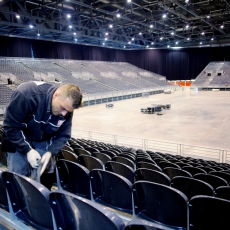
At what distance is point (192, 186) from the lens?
9.92 feet

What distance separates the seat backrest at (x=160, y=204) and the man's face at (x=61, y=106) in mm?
1135

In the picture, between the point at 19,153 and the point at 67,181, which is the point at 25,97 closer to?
the point at 19,153

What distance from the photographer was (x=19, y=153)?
2.66 meters

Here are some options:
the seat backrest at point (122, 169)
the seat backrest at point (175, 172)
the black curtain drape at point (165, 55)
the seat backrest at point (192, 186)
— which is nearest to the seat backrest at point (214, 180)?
the seat backrest at point (175, 172)

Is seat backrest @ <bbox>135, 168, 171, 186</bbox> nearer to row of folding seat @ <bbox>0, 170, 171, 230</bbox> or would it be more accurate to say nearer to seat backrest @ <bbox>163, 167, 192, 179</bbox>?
seat backrest @ <bbox>163, 167, 192, 179</bbox>

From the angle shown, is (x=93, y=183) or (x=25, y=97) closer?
(x=25, y=97)

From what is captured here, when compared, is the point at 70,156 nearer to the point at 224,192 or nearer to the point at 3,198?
the point at 3,198

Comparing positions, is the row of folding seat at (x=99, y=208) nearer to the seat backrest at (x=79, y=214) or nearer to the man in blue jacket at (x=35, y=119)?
the seat backrest at (x=79, y=214)

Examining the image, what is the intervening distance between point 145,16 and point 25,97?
76.8 feet

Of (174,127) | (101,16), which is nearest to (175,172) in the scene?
(174,127)

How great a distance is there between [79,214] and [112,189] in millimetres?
1148

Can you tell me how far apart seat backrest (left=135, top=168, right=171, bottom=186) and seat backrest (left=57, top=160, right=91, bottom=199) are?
87 cm

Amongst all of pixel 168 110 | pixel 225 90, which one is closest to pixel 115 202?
pixel 168 110

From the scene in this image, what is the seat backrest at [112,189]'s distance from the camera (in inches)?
101
